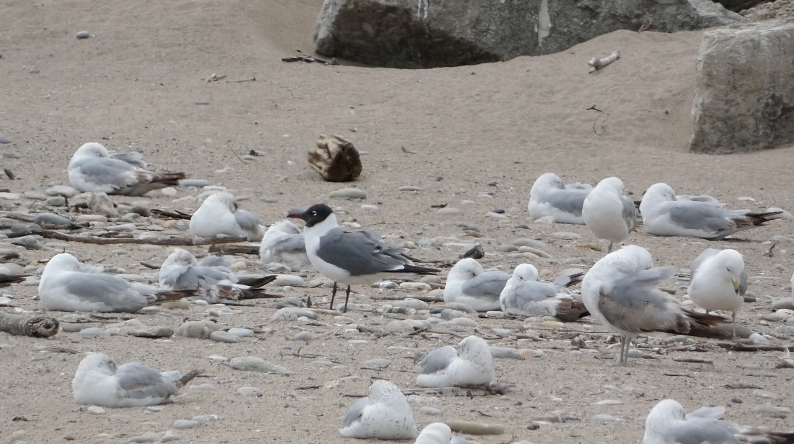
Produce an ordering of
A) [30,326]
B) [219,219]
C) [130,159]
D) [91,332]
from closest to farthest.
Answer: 1. [30,326]
2. [91,332]
3. [219,219]
4. [130,159]

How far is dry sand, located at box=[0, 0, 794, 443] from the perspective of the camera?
408 centimetres

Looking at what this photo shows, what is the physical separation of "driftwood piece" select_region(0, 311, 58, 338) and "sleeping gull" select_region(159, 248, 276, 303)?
110 centimetres

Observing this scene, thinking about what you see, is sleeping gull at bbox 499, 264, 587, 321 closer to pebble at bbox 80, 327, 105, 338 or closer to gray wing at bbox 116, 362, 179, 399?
pebble at bbox 80, 327, 105, 338

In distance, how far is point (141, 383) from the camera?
3922 millimetres

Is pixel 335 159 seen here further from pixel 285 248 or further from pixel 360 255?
pixel 360 255

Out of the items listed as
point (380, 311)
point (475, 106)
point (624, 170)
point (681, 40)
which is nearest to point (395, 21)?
point (475, 106)

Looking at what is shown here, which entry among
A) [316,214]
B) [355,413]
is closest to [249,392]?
[355,413]

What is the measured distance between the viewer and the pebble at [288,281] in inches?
261

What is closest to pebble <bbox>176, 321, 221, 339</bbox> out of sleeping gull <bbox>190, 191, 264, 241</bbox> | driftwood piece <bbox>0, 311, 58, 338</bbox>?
driftwood piece <bbox>0, 311, 58, 338</bbox>

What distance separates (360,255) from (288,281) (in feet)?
3.05

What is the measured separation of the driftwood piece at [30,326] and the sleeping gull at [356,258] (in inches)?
64.4

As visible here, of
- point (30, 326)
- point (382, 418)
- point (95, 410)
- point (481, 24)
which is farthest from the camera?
point (481, 24)

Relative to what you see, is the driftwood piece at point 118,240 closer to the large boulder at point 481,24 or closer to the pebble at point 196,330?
the pebble at point 196,330

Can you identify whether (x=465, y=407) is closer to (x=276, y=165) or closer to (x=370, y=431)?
(x=370, y=431)
